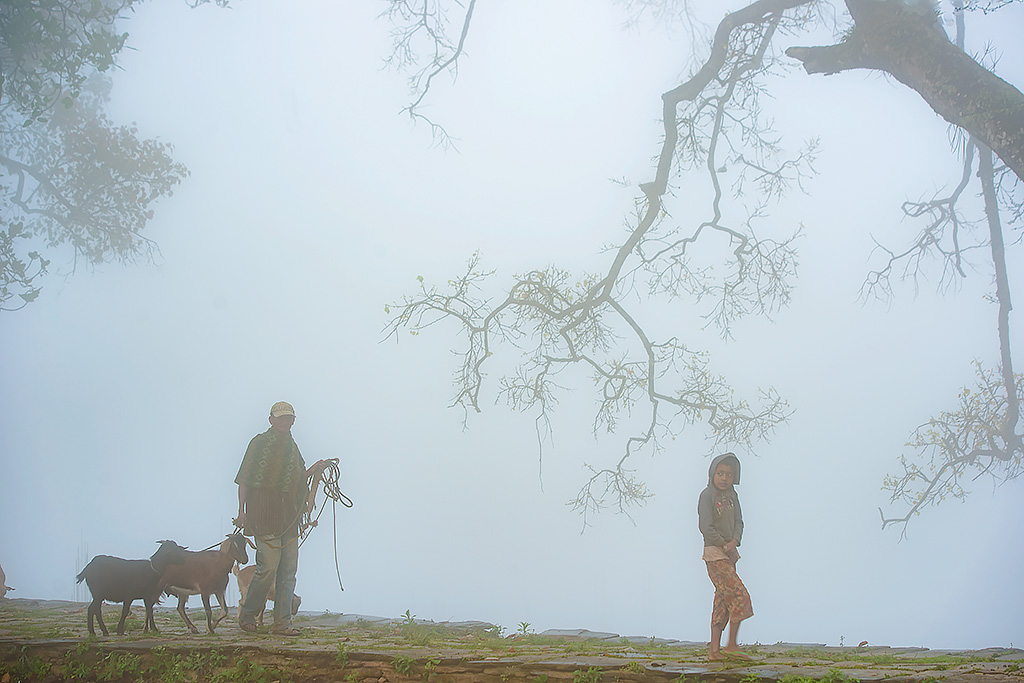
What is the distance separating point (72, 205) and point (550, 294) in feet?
14.4

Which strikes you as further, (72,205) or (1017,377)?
(72,205)

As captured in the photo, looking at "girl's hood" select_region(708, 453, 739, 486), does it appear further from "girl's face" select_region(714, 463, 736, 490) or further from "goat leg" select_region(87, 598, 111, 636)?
"goat leg" select_region(87, 598, 111, 636)

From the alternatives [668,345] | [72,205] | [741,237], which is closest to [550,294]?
[668,345]

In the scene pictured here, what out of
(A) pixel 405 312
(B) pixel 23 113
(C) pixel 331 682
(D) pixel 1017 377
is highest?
(B) pixel 23 113

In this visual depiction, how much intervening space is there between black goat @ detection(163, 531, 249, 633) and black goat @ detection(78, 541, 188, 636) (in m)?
0.05

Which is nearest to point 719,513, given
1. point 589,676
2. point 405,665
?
point 589,676

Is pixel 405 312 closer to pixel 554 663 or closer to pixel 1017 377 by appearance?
pixel 554 663

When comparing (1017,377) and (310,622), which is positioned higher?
(1017,377)

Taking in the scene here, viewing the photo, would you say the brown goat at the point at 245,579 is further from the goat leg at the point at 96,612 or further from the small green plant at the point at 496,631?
the small green plant at the point at 496,631

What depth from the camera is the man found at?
502 cm

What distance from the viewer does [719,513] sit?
13.5ft

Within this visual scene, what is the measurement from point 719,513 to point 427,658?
1744mm

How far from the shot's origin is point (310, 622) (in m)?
5.75

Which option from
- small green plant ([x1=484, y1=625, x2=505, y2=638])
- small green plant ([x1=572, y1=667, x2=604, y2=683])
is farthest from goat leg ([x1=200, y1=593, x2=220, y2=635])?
small green plant ([x1=572, y1=667, x2=604, y2=683])
